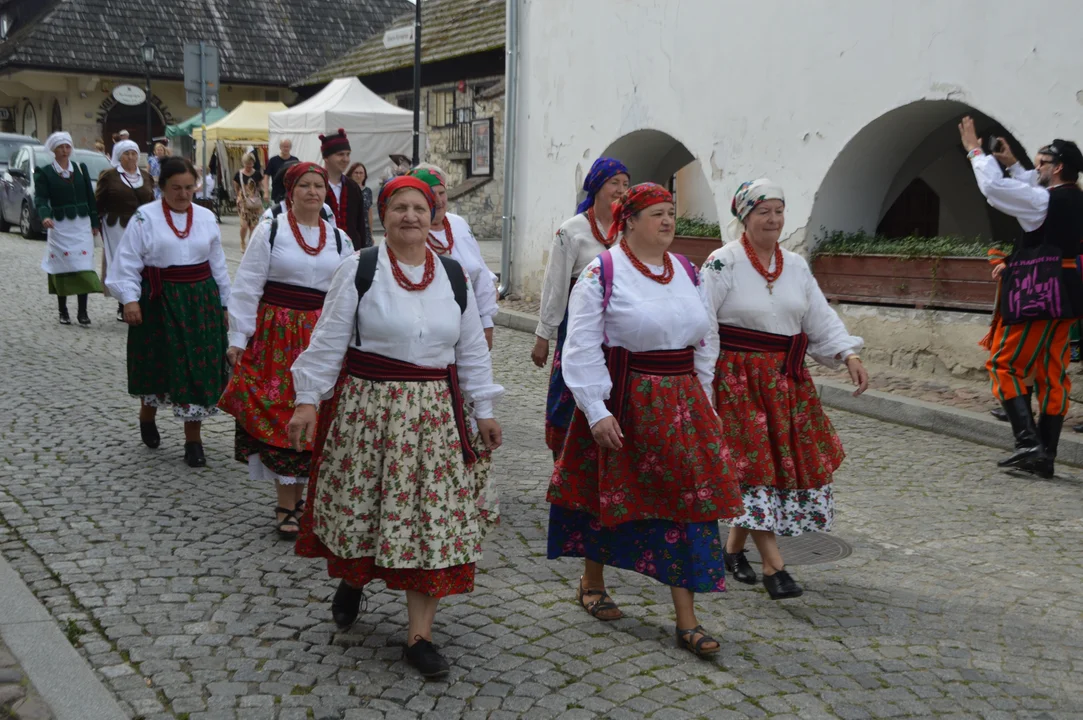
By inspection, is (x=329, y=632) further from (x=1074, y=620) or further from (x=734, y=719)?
(x=1074, y=620)

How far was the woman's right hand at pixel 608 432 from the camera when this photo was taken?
435 centimetres

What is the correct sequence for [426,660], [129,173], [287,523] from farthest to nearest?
[129,173]
[287,523]
[426,660]

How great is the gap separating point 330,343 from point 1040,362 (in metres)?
4.99

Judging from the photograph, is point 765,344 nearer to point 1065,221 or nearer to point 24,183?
point 1065,221

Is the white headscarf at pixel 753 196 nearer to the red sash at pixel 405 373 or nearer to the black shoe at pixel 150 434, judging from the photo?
the red sash at pixel 405 373

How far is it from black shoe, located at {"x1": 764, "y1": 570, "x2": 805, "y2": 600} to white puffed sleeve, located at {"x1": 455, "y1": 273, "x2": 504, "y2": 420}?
151 centimetres

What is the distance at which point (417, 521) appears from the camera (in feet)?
13.6

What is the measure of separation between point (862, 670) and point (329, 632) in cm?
191

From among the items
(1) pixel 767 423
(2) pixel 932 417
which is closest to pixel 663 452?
(1) pixel 767 423

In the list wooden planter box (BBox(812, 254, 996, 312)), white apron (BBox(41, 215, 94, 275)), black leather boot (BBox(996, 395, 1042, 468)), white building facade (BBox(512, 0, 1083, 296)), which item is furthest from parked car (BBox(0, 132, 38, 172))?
black leather boot (BBox(996, 395, 1042, 468))

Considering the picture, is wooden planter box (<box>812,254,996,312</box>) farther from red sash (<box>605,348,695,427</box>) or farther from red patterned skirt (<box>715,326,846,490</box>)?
red sash (<box>605,348,695,427</box>)

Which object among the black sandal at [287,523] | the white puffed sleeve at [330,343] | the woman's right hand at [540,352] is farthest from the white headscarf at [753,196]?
the black sandal at [287,523]

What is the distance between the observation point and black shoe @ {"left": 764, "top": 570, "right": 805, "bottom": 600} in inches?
200

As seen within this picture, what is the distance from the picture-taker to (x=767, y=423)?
513 cm
